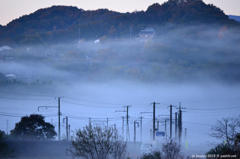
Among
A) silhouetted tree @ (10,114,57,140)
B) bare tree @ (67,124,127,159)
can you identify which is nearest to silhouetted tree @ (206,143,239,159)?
bare tree @ (67,124,127,159)

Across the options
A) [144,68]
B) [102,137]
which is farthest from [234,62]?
[102,137]

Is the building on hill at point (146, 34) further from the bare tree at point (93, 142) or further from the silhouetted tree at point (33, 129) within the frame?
the bare tree at point (93, 142)

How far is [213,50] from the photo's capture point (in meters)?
164

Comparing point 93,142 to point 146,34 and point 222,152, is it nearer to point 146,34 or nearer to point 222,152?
point 222,152

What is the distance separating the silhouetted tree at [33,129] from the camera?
5528 cm

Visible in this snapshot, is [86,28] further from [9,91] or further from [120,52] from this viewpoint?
[9,91]

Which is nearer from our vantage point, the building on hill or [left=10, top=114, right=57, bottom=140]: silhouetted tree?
[left=10, top=114, right=57, bottom=140]: silhouetted tree

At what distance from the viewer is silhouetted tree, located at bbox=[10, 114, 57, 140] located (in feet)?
181

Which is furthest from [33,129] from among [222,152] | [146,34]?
[146,34]

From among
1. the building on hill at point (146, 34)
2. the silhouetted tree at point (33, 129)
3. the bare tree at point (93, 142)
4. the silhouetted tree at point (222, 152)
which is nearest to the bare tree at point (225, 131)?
the silhouetted tree at point (222, 152)

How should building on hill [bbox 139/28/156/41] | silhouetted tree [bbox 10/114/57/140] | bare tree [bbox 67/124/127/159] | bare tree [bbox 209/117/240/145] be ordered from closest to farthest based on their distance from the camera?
bare tree [bbox 67/124/127/159] → bare tree [bbox 209/117/240/145] → silhouetted tree [bbox 10/114/57/140] → building on hill [bbox 139/28/156/41]

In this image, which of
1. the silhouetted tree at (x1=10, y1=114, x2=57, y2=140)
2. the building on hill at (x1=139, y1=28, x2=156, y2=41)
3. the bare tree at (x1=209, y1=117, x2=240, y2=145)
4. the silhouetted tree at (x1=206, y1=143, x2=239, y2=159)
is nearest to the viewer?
the silhouetted tree at (x1=206, y1=143, x2=239, y2=159)

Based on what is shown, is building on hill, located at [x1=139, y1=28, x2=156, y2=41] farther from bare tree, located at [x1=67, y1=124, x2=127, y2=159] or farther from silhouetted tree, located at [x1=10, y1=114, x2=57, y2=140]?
bare tree, located at [x1=67, y1=124, x2=127, y2=159]

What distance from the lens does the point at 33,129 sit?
5625cm
